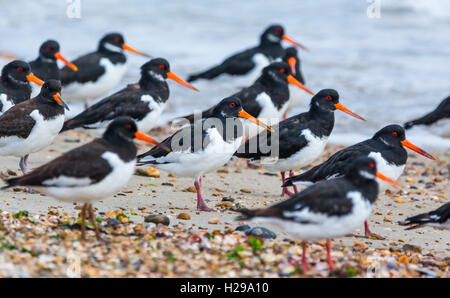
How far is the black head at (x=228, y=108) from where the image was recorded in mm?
7227

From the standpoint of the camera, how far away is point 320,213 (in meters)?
4.82

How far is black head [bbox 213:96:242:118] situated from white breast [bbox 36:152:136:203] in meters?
2.27

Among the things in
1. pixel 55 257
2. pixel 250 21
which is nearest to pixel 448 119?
pixel 55 257

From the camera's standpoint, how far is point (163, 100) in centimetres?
863

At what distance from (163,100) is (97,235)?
3.66m

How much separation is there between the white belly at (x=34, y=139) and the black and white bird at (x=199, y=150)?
0.95m

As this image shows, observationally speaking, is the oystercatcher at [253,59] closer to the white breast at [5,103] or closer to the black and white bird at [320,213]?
the white breast at [5,103]

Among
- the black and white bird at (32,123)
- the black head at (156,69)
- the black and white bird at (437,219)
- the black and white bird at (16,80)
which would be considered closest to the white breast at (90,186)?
the black and white bird at (32,123)

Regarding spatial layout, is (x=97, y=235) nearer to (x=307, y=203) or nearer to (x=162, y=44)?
(x=307, y=203)

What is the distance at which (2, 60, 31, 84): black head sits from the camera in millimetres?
8070

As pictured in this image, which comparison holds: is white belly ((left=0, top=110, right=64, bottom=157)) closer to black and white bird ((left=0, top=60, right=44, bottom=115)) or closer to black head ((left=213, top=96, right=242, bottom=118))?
black and white bird ((left=0, top=60, right=44, bottom=115))

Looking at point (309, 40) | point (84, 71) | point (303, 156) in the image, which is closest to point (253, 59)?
point (84, 71)

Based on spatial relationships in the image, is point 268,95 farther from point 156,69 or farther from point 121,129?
point 121,129

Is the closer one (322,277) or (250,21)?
(322,277)
